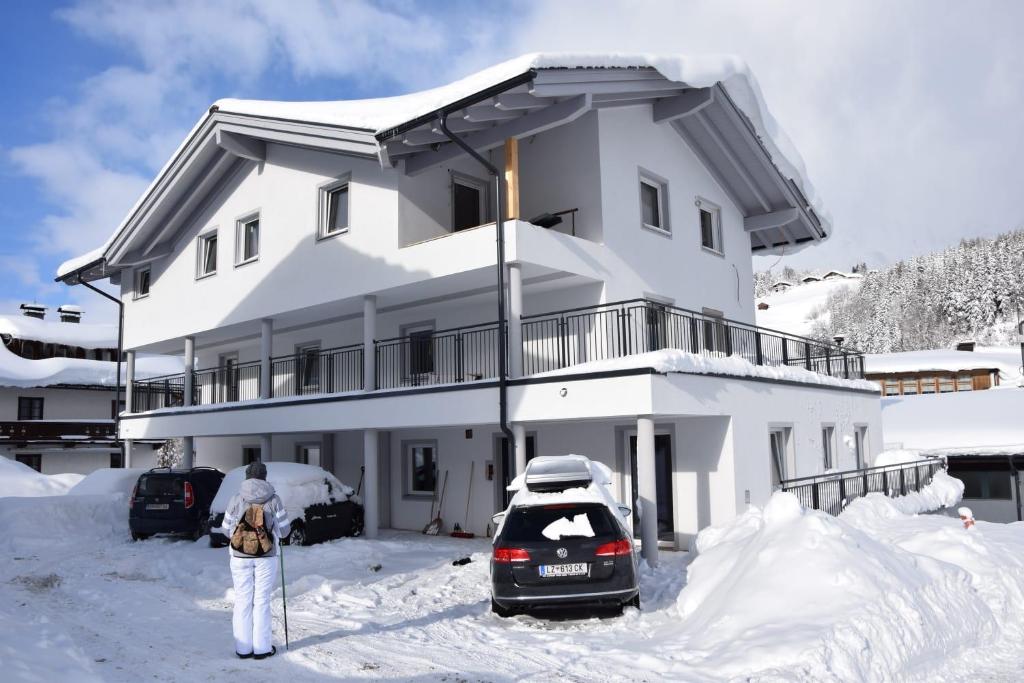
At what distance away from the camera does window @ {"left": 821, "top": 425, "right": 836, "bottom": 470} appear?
62.8 ft

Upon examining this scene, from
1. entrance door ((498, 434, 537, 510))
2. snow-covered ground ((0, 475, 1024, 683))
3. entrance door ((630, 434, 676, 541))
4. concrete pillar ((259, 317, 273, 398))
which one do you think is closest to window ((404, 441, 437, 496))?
entrance door ((498, 434, 537, 510))

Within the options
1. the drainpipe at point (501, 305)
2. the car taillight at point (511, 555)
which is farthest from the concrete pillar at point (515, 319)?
the car taillight at point (511, 555)

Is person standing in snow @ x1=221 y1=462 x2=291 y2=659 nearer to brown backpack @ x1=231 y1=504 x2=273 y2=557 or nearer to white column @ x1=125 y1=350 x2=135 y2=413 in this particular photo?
brown backpack @ x1=231 y1=504 x2=273 y2=557

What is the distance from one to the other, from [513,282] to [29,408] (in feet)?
122

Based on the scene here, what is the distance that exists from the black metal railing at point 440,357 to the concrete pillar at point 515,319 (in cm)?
140

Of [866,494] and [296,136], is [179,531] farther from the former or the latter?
[866,494]

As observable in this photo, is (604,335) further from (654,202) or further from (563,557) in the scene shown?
(563,557)

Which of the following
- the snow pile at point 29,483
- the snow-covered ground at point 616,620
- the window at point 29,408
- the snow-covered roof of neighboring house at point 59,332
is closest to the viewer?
the snow-covered ground at point 616,620

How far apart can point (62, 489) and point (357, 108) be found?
14.2 metres

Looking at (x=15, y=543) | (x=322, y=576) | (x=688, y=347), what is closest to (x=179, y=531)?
(x=15, y=543)

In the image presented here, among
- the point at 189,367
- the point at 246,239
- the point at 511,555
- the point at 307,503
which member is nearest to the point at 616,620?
the point at 511,555

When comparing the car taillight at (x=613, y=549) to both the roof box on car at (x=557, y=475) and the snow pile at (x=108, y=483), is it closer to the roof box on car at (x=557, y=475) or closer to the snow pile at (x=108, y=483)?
the roof box on car at (x=557, y=475)

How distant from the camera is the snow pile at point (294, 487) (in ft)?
49.7

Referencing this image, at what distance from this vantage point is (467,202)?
59.9 ft
